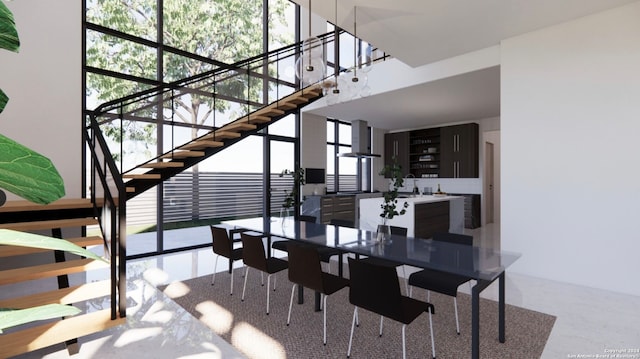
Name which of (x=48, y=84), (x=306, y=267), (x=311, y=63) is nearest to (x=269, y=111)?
(x=311, y=63)

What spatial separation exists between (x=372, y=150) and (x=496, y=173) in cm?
350

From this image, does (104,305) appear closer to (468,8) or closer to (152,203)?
(152,203)

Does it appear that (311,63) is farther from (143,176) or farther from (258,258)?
(143,176)

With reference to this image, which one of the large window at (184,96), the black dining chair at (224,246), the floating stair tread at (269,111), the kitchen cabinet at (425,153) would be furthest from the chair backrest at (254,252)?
the kitchen cabinet at (425,153)

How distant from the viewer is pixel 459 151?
8648 millimetres

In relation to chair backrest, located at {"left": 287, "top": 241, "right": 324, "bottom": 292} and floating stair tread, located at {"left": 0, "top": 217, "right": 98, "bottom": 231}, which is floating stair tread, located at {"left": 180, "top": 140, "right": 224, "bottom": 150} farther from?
chair backrest, located at {"left": 287, "top": 241, "right": 324, "bottom": 292}

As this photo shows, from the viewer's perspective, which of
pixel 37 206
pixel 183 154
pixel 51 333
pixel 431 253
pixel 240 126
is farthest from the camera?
pixel 240 126

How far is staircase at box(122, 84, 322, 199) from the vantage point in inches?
169

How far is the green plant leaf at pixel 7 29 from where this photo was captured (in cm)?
33

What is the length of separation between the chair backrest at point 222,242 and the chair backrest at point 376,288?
1.91m

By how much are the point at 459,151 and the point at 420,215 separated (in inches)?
131

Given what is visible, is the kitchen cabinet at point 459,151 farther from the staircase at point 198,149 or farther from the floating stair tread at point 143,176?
the floating stair tread at point 143,176

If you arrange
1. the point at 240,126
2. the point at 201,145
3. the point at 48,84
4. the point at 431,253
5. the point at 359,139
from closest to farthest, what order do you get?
the point at 431,253 → the point at 48,84 → the point at 201,145 → the point at 240,126 → the point at 359,139

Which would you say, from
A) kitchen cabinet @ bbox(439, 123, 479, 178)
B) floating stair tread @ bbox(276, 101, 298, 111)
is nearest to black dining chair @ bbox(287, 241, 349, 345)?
floating stair tread @ bbox(276, 101, 298, 111)
